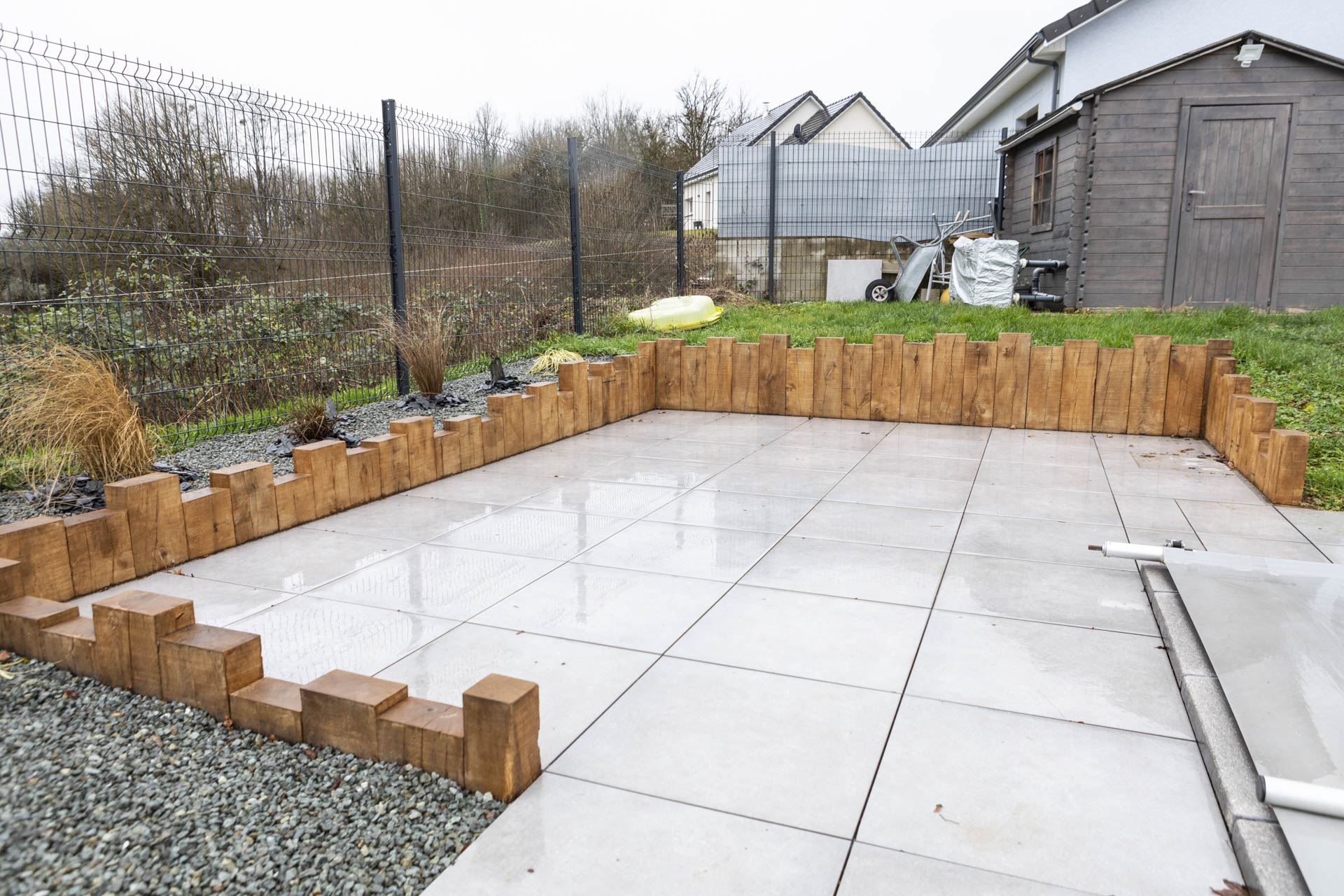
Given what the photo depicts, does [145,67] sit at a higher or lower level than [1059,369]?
higher

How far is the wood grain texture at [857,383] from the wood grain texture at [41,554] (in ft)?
14.7

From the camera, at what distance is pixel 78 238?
144 inches

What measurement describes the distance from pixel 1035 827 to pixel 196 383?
159 inches

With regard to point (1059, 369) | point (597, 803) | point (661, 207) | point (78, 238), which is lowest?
point (597, 803)

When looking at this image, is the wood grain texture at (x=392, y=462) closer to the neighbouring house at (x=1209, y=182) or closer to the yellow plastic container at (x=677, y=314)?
the yellow plastic container at (x=677, y=314)

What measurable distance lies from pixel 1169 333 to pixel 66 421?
271 inches

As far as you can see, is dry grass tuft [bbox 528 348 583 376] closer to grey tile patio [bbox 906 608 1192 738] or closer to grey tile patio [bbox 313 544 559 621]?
grey tile patio [bbox 313 544 559 621]

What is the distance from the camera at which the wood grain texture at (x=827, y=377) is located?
5.85 meters

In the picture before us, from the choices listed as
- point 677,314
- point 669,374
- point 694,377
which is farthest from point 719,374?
point 677,314

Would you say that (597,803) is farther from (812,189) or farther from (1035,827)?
(812,189)

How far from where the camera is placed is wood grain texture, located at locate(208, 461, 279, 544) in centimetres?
309

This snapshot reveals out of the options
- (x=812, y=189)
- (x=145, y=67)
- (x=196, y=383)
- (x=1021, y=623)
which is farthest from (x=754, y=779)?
(x=812, y=189)

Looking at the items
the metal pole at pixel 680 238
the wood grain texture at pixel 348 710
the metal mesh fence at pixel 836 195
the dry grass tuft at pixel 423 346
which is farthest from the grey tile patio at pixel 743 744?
the metal mesh fence at pixel 836 195

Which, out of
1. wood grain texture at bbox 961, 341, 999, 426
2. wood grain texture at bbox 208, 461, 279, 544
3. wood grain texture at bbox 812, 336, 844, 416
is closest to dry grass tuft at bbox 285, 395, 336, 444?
wood grain texture at bbox 208, 461, 279, 544
